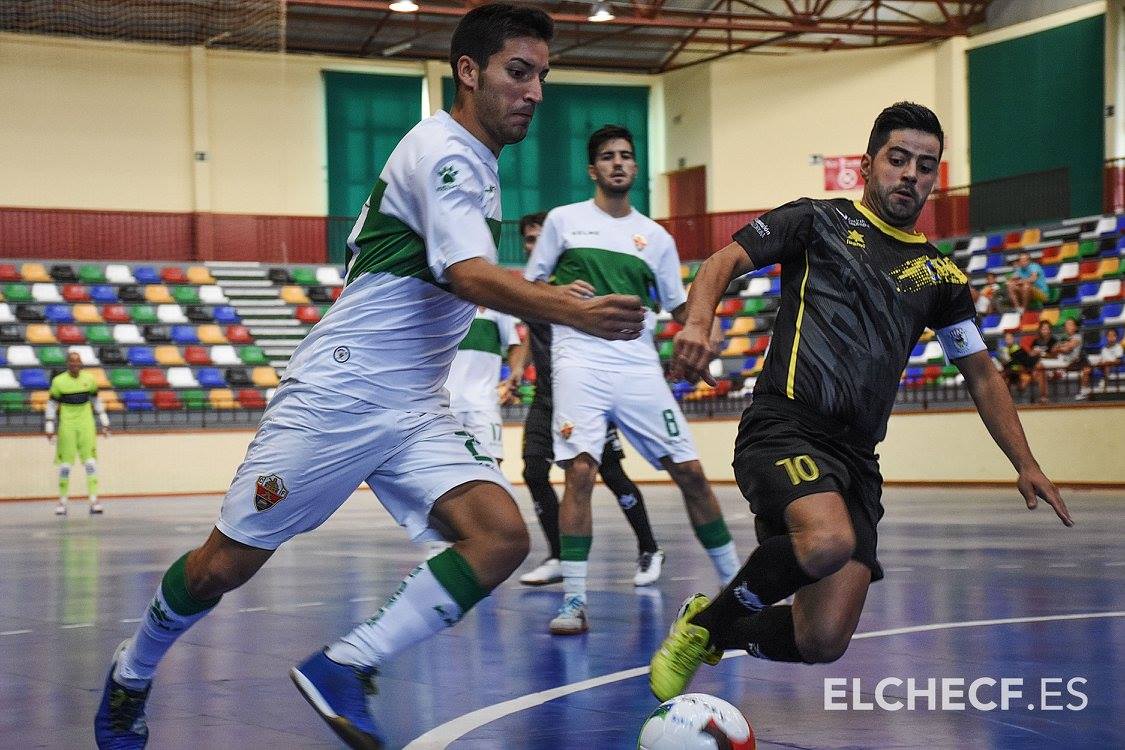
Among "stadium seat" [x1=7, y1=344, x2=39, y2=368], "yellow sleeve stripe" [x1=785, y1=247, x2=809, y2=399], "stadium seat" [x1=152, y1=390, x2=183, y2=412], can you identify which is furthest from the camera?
"stadium seat" [x1=7, y1=344, x2=39, y2=368]

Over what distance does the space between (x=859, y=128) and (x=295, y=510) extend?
97.6ft

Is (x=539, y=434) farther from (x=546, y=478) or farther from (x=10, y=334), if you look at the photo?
(x=10, y=334)

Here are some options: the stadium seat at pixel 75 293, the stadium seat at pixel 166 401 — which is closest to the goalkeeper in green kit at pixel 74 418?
the stadium seat at pixel 166 401

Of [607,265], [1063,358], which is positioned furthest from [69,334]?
[607,265]

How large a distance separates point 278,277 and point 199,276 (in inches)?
61.8

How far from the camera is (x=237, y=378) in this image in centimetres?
2752

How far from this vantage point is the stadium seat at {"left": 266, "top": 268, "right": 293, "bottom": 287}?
30281 millimetres

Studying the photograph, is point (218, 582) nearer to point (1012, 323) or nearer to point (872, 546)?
point (872, 546)

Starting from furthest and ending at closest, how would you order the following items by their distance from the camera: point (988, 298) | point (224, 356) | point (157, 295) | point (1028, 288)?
point (157, 295), point (224, 356), point (988, 298), point (1028, 288)

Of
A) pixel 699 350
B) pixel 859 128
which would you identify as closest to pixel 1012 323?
pixel 859 128

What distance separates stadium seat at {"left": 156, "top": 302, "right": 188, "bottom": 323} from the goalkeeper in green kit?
8.15 metres

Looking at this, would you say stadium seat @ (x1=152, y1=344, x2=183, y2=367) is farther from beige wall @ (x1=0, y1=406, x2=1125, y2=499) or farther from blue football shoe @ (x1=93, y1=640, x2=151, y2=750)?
blue football shoe @ (x1=93, y1=640, x2=151, y2=750)

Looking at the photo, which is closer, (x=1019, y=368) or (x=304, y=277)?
(x=1019, y=368)

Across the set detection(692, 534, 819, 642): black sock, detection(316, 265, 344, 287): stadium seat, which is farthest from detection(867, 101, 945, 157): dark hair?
detection(316, 265, 344, 287): stadium seat
